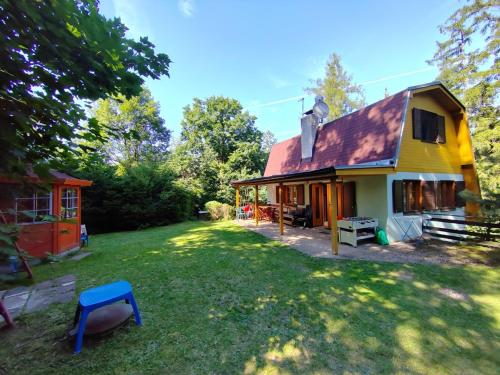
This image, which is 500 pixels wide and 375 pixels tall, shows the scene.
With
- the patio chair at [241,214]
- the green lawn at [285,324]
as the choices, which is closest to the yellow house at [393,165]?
the green lawn at [285,324]

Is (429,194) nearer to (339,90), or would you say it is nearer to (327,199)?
(327,199)

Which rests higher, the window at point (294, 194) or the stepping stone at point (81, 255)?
the window at point (294, 194)

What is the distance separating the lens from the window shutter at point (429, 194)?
9.07m

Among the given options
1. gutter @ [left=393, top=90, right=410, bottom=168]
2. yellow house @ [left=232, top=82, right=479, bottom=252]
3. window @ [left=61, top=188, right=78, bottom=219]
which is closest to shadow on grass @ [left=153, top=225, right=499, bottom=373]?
yellow house @ [left=232, top=82, right=479, bottom=252]

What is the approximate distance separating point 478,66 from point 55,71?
69.9 feet

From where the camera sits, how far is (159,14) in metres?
6.45

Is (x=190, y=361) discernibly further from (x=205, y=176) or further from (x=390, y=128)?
(x=205, y=176)

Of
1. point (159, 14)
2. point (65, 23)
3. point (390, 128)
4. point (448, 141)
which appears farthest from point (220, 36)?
point (65, 23)

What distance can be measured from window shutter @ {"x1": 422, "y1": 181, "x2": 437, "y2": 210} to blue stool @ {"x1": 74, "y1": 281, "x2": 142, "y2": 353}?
1016cm

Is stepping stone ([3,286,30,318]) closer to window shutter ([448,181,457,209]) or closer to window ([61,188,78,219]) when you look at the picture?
window ([61,188,78,219])

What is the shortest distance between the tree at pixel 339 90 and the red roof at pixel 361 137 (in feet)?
39.5

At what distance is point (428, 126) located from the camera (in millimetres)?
9367

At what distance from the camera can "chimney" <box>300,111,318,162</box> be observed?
11882 mm

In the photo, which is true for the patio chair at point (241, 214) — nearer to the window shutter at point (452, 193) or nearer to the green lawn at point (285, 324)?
the green lawn at point (285, 324)
